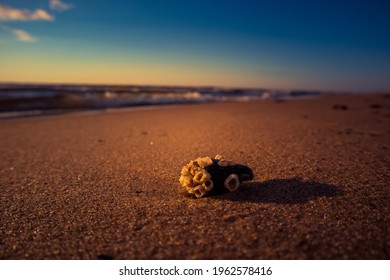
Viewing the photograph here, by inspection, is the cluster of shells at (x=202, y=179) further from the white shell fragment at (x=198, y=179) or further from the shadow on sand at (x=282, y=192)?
the shadow on sand at (x=282, y=192)

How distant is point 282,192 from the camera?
286 cm

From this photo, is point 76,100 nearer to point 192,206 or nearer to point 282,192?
point 192,206

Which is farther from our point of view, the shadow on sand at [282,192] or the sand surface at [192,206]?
the shadow on sand at [282,192]

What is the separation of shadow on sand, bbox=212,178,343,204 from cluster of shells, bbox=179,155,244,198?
14 cm

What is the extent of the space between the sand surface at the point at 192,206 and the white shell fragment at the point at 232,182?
114 mm

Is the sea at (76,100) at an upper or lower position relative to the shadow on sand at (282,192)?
upper

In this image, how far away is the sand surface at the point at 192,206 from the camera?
2.01 m

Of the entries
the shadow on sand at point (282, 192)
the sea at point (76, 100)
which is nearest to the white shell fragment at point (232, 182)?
the shadow on sand at point (282, 192)

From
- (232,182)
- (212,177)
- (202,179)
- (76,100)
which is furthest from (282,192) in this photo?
(76,100)

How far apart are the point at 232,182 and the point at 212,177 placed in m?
0.20

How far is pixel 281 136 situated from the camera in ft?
20.3
